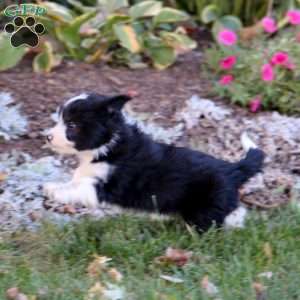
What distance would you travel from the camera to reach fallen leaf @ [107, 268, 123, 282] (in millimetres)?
4180

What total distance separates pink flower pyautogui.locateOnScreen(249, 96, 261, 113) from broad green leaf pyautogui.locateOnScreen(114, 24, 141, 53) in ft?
3.78

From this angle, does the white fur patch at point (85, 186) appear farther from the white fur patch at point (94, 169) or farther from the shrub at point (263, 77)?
the shrub at point (263, 77)

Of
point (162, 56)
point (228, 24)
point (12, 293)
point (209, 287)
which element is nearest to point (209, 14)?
point (228, 24)

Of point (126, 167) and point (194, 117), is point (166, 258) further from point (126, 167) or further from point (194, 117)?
point (194, 117)

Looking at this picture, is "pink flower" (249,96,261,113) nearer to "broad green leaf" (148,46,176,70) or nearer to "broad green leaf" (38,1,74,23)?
"broad green leaf" (148,46,176,70)

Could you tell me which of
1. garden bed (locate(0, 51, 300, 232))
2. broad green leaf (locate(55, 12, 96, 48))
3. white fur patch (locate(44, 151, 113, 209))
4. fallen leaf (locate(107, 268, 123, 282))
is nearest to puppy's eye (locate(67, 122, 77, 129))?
white fur patch (locate(44, 151, 113, 209))

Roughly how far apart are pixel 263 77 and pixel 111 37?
5.00ft

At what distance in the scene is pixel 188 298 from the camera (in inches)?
155

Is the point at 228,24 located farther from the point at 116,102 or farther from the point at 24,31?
the point at 116,102

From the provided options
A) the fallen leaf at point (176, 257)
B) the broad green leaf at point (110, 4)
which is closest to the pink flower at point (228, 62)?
the broad green leaf at point (110, 4)

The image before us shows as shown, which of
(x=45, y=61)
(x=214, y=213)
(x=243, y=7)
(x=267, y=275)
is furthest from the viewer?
(x=243, y=7)

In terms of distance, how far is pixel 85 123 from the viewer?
444cm

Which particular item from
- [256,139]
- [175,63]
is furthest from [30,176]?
[175,63]

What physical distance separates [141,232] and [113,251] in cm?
32
